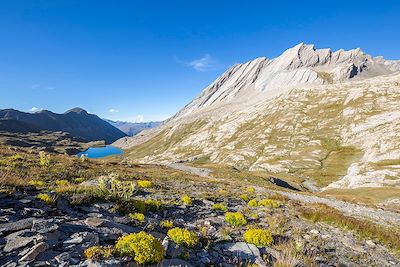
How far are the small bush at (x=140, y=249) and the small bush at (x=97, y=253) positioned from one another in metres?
0.36

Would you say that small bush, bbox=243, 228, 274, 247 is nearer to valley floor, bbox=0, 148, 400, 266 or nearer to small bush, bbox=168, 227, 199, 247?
valley floor, bbox=0, 148, 400, 266

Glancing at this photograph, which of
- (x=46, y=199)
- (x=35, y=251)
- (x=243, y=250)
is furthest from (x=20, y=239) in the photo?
(x=243, y=250)

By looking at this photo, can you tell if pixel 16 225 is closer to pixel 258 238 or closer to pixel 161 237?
pixel 161 237

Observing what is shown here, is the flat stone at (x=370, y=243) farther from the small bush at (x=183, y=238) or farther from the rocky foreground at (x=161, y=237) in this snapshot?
the small bush at (x=183, y=238)

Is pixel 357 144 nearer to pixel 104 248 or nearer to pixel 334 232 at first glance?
pixel 334 232

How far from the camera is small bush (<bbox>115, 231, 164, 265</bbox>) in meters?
8.22

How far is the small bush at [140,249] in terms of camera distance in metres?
8.22

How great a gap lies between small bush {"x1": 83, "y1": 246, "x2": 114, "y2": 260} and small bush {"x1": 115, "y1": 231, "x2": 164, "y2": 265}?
0.36 meters

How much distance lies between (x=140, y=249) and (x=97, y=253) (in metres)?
1.20

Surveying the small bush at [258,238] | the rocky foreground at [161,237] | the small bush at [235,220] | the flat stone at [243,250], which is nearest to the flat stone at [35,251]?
the rocky foreground at [161,237]

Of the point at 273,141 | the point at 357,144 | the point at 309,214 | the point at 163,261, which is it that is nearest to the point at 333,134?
the point at 357,144

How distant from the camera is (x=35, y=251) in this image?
7.34m

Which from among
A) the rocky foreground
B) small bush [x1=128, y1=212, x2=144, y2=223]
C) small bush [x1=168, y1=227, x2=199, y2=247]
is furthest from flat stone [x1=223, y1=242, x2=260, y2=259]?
small bush [x1=128, y1=212, x2=144, y2=223]

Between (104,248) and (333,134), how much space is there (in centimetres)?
19556
